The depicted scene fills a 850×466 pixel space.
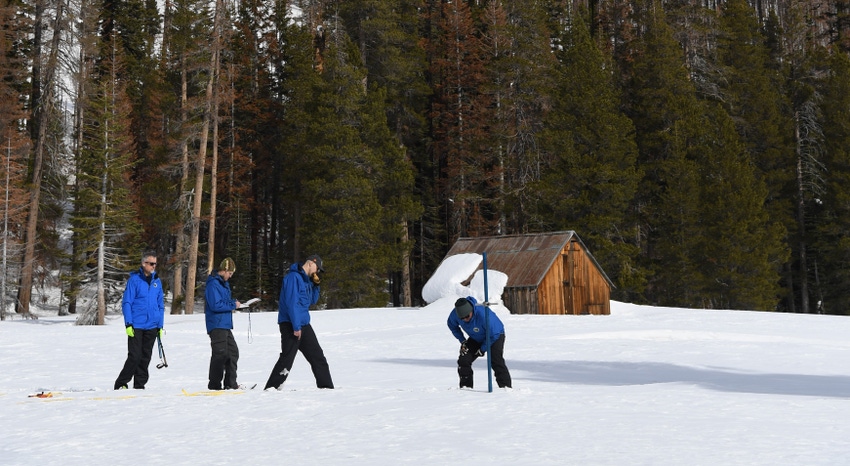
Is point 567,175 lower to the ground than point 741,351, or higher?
higher

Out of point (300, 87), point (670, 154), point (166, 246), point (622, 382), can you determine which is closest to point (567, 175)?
point (670, 154)

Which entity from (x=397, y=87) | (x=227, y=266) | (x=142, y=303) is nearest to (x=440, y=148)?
(x=397, y=87)

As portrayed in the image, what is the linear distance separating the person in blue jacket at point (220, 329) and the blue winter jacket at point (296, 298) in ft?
3.42

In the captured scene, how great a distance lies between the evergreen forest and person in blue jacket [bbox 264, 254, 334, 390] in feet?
79.7

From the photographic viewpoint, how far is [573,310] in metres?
31.3

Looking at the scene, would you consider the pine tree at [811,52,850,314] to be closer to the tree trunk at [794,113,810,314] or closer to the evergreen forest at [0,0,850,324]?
the evergreen forest at [0,0,850,324]

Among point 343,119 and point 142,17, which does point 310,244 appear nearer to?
point 343,119

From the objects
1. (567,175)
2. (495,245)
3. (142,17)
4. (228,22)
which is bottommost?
(495,245)

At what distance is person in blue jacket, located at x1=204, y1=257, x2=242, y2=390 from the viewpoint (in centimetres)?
1004

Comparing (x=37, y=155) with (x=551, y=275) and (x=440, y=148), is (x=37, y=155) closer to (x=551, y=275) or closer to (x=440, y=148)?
(x=440, y=148)

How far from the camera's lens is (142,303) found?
10430 millimetres

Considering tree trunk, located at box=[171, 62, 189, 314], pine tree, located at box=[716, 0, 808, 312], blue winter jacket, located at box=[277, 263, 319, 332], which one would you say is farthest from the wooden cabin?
blue winter jacket, located at box=[277, 263, 319, 332]

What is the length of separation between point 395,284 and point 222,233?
456 inches

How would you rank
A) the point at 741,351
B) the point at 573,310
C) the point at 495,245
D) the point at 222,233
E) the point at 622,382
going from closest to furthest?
the point at 622,382 → the point at 741,351 → the point at 573,310 → the point at 495,245 → the point at 222,233
